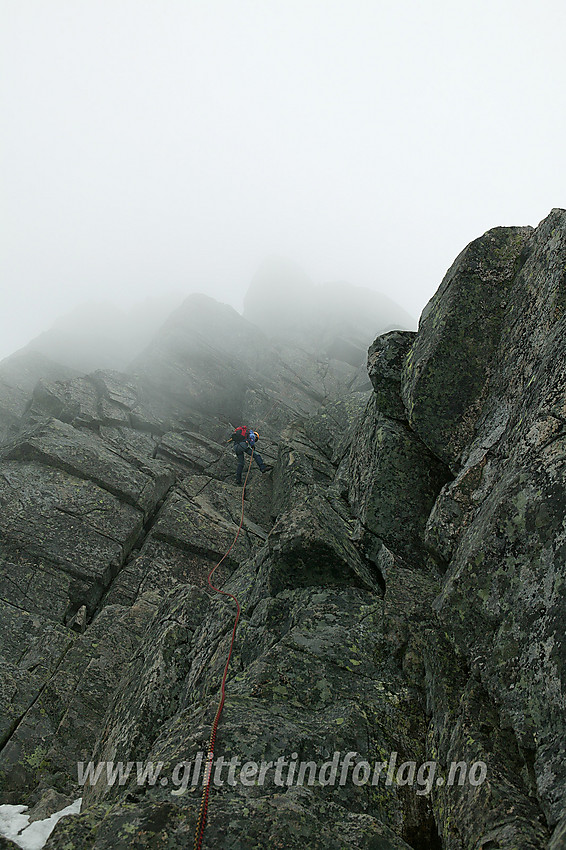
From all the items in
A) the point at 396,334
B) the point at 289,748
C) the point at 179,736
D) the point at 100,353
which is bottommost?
the point at 100,353

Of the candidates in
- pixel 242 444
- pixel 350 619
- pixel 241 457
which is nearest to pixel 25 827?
pixel 350 619

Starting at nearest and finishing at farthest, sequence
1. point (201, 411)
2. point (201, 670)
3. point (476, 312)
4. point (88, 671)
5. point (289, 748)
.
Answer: point (289, 748) < point (201, 670) < point (476, 312) < point (88, 671) < point (201, 411)

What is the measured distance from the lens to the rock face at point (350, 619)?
278 inches

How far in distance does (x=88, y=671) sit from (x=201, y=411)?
30266 mm

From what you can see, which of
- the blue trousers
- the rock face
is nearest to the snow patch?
the rock face

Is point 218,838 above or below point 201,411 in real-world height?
above

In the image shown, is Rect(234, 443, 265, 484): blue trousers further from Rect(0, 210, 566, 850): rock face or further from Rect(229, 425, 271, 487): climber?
Rect(0, 210, 566, 850): rock face

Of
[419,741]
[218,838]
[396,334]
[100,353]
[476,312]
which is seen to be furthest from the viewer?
[100,353]

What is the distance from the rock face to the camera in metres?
7.05

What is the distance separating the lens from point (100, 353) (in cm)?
7544

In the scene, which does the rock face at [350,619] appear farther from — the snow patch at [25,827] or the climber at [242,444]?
the climber at [242,444]

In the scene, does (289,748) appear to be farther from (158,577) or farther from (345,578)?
(158,577)

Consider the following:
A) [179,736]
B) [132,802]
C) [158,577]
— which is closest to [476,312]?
[179,736]

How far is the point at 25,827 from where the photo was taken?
9734 millimetres
